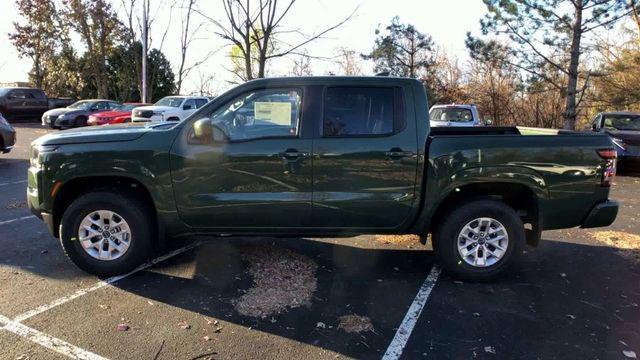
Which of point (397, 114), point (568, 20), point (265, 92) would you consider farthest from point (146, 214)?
point (568, 20)

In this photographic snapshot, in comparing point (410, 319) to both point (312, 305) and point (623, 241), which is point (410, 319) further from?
point (623, 241)

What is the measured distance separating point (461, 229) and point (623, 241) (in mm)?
2991

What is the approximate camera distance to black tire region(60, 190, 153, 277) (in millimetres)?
4539

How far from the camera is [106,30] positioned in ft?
117

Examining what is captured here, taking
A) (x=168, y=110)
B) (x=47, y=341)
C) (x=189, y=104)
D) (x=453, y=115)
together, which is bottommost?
(x=47, y=341)

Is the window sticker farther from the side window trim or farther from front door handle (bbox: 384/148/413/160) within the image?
front door handle (bbox: 384/148/413/160)

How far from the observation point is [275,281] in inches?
182

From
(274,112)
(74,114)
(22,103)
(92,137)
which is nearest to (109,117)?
(74,114)

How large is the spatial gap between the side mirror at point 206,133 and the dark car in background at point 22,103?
2654 cm

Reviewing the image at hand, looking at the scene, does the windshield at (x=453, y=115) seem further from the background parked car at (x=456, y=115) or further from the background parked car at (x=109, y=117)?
the background parked car at (x=109, y=117)

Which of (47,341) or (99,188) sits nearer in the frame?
(47,341)

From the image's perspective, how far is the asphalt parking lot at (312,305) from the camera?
3.46 meters

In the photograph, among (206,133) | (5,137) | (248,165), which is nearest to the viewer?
(206,133)

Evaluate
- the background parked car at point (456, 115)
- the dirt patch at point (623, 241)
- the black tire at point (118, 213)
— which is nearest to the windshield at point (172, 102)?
the background parked car at point (456, 115)
